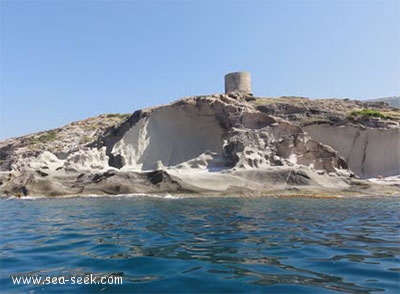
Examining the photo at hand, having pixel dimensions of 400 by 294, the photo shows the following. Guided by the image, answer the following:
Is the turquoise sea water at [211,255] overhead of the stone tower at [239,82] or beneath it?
beneath

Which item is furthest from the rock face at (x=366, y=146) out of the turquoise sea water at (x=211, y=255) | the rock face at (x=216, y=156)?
the turquoise sea water at (x=211, y=255)

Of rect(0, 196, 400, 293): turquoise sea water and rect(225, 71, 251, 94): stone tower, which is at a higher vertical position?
rect(225, 71, 251, 94): stone tower

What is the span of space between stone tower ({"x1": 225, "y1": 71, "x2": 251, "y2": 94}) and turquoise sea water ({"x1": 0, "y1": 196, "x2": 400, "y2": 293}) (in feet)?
136

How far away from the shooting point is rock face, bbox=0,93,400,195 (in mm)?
26453

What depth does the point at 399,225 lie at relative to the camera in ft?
35.8

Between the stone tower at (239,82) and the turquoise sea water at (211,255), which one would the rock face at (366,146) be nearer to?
the stone tower at (239,82)

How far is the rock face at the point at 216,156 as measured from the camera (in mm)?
26453

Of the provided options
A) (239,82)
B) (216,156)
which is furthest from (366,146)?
(239,82)

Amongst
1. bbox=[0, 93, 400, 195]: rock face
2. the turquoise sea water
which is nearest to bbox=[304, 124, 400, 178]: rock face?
bbox=[0, 93, 400, 195]: rock face

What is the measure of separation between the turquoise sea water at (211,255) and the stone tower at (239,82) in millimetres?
41457

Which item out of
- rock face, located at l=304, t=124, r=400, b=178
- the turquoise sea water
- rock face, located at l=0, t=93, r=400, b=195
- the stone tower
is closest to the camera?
the turquoise sea water

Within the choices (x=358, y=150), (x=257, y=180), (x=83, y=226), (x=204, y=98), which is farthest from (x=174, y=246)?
(x=358, y=150)

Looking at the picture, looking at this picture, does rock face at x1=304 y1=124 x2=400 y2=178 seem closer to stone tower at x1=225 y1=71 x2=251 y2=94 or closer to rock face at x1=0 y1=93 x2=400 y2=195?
rock face at x1=0 y1=93 x2=400 y2=195

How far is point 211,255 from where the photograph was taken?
6910 millimetres
